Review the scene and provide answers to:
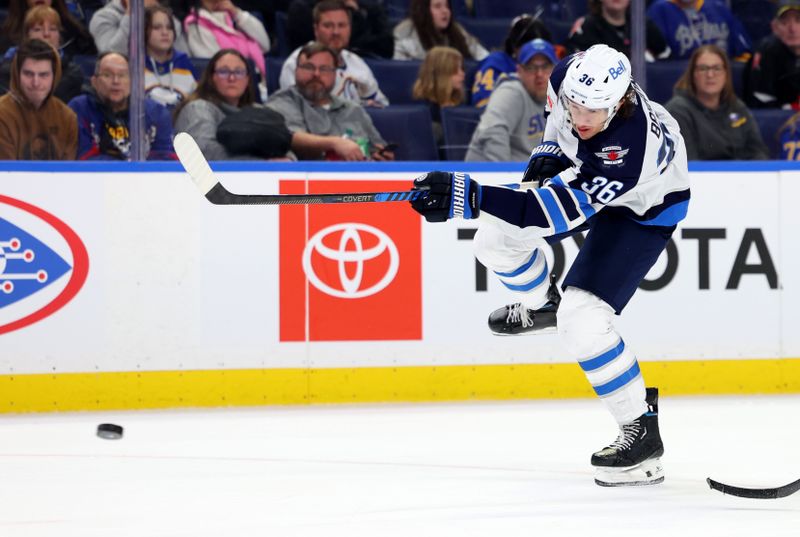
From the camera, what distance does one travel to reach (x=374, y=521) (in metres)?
3.02

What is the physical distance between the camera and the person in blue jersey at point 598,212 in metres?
3.30

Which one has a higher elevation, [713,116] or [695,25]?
[695,25]

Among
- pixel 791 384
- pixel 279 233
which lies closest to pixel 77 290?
pixel 279 233

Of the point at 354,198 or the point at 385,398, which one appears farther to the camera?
the point at 385,398

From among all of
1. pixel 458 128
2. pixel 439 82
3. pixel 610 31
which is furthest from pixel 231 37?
pixel 610 31

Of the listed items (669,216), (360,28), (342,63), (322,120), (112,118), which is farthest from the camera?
(360,28)

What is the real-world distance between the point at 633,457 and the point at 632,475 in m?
0.09

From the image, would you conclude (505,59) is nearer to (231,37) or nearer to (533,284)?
(231,37)

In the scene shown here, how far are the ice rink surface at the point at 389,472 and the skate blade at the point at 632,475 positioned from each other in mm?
40

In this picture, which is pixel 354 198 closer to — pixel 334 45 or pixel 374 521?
pixel 374 521

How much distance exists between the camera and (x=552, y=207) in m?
3.34

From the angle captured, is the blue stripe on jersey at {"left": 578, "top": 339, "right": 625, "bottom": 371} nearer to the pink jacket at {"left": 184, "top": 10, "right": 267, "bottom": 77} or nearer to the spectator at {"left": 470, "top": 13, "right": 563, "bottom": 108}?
the spectator at {"left": 470, "top": 13, "right": 563, "bottom": 108}

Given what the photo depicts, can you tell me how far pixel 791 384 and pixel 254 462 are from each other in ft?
8.42

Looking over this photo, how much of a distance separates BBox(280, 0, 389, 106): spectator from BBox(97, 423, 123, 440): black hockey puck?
67.7 inches
